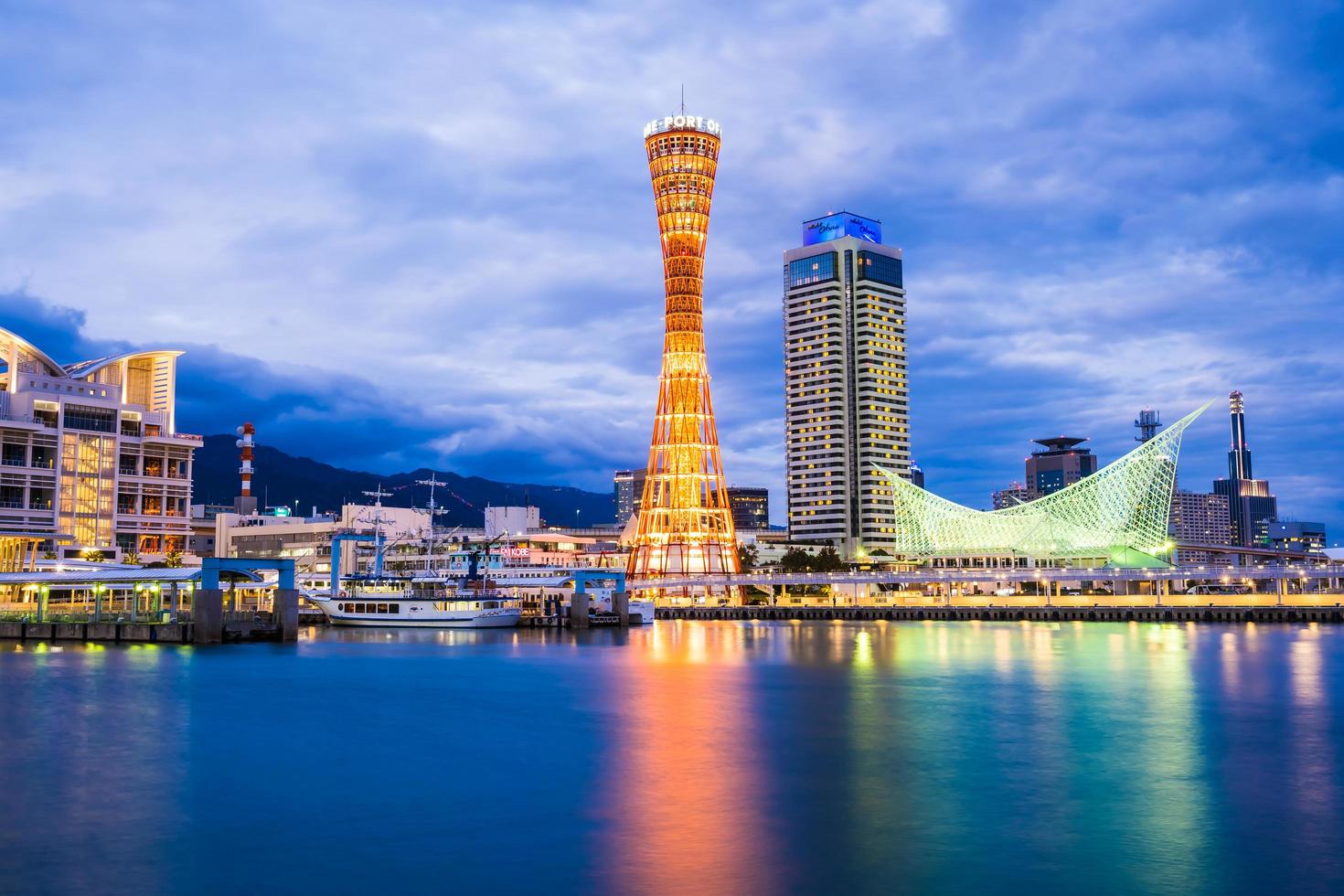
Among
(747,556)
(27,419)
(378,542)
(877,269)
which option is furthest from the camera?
(877,269)

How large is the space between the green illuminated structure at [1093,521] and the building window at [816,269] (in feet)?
214

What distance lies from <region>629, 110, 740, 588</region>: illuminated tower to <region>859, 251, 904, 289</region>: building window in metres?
93.8

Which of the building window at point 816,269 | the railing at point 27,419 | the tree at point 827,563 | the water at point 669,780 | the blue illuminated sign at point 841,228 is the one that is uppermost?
the blue illuminated sign at point 841,228

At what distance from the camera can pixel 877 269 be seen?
646 feet

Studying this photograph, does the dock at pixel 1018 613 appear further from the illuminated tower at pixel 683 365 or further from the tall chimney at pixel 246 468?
the tall chimney at pixel 246 468

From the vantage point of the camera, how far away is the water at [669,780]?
603 inches

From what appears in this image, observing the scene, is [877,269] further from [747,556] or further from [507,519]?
[507,519]

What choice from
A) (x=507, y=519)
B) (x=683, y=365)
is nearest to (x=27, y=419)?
(x=683, y=365)

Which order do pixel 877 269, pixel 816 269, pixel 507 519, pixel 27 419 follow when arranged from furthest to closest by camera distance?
1. pixel 816 269
2. pixel 877 269
3. pixel 507 519
4. pixel 27 419

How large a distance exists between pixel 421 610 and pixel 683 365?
99.4 feet

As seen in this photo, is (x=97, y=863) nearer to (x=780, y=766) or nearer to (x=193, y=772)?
(x=193, y=772)

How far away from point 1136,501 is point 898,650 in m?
69.8

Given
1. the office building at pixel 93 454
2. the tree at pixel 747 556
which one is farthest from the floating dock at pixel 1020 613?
the office building at pixel 93 454

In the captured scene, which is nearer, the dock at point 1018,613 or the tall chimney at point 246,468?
the dock at point 1018,613
